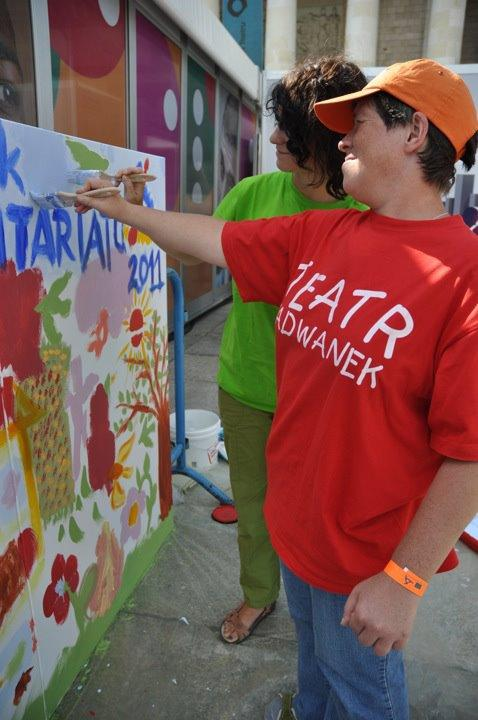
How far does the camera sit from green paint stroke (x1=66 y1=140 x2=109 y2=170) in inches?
56.4

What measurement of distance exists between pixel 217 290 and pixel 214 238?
6.30 m

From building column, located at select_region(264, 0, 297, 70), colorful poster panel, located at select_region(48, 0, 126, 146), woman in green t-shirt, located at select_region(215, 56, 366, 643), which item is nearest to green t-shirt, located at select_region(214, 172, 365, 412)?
woman in green t-shirt, located at select_region(215, 56, 366, 643)

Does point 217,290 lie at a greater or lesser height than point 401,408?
lesser

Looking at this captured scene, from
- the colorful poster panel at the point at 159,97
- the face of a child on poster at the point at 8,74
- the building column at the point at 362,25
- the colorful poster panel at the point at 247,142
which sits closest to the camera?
the face of a child on poster at the point at 8,74

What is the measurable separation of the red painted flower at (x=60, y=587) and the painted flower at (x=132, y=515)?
0.33 meters

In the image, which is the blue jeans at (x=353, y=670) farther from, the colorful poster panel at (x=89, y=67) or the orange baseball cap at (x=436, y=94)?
the colorful poster panel at (x=89, y=67)

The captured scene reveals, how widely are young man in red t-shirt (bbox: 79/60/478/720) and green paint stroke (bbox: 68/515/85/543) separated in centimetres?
67

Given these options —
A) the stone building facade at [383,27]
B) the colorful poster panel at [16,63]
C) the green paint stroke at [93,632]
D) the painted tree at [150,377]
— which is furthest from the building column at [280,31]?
the green paint stroke at [93,632]

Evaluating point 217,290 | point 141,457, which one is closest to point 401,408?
point 141,457

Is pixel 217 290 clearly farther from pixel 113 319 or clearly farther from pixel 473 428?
pixel 473 428

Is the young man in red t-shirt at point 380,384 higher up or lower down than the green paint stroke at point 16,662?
higher up

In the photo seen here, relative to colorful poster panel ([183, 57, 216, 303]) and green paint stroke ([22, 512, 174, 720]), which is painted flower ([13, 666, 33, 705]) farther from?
colorful poster panel ([183, 57, 216, 303])

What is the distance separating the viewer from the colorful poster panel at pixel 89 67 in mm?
3326

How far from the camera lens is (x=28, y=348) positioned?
1324mm
